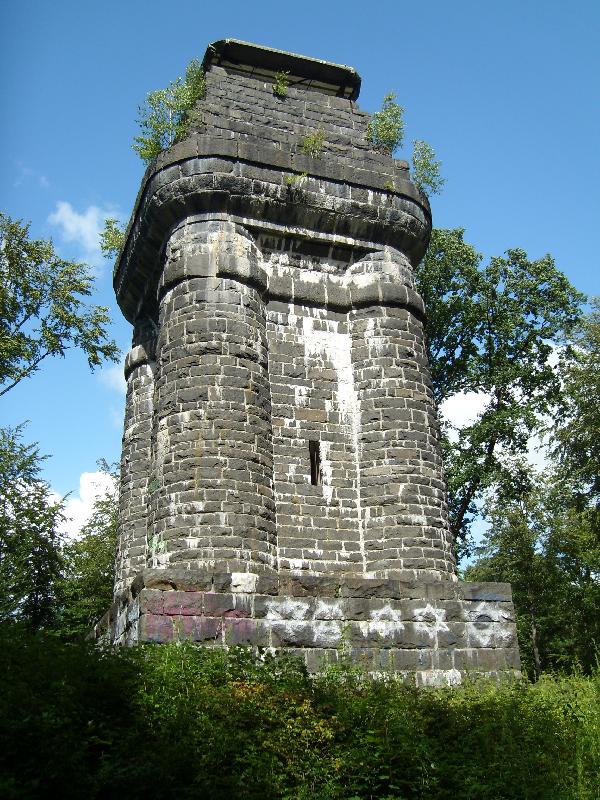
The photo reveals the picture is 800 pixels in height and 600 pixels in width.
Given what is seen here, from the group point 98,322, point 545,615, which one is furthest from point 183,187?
point 545,615

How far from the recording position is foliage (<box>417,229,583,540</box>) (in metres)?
23.5

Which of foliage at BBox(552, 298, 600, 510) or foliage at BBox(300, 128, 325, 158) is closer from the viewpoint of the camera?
foliage at BBox(300, 128, 325, 158)

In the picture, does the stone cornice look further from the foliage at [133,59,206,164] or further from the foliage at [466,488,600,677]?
the foliage at [466,488,600,677]

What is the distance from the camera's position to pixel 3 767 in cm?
501

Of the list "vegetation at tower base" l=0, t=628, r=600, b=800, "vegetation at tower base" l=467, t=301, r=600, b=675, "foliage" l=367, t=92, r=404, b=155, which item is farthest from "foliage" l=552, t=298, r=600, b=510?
"vegetation at tower base" l=0, t=628, r=600, b=800

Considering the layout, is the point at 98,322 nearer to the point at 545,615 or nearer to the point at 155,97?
the point at 155,97

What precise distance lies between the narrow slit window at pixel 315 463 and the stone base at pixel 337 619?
2.01 metres

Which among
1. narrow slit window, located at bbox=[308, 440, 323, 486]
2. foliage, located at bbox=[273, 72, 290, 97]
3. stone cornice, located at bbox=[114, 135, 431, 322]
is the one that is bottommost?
narrow slit window, located at bbox=[308, 440, 323, 486]

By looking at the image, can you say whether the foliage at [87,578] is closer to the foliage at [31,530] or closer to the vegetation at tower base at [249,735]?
the foliage at [31,530]

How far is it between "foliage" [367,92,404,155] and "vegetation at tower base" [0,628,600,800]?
9.83 meters

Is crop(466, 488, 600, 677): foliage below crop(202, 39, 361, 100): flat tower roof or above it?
below

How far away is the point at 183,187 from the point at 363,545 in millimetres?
6106

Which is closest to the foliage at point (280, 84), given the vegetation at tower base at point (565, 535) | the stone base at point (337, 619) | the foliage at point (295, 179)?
the foliage at point (295, 179)

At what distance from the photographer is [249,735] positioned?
21.1 ft
